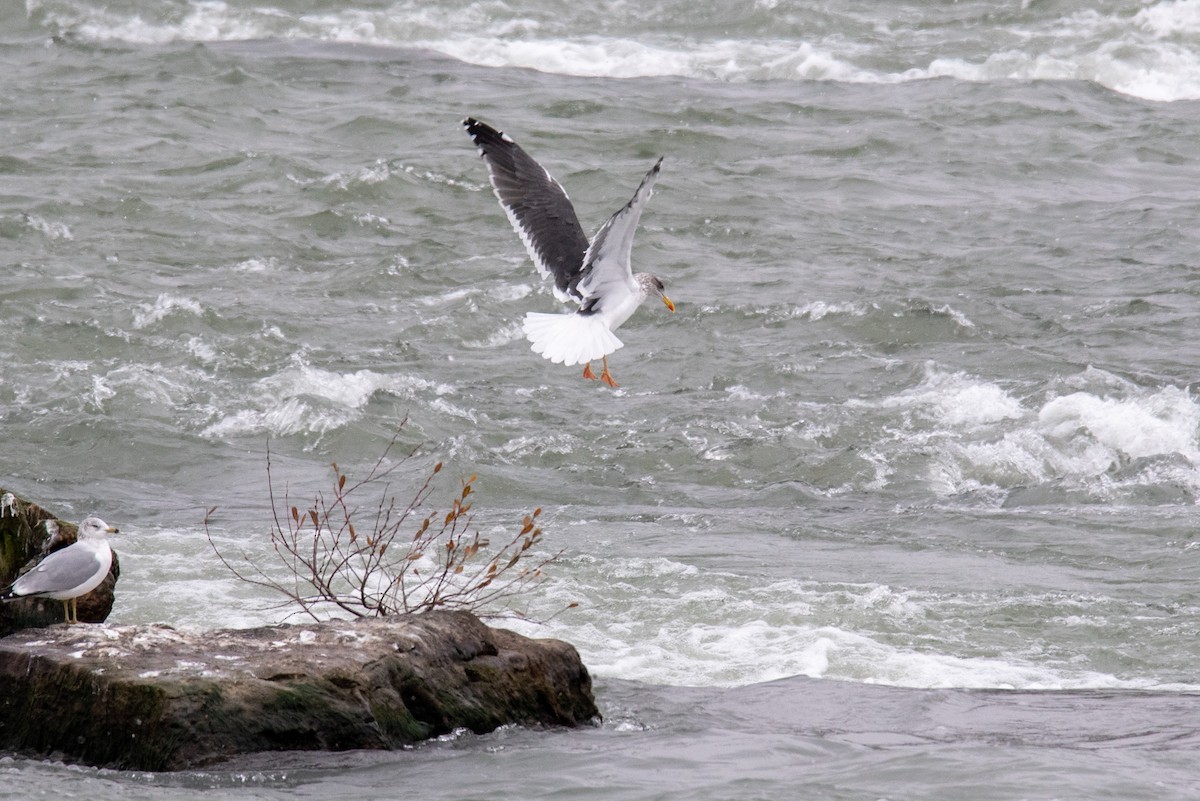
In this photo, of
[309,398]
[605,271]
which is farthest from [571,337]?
[309,398]

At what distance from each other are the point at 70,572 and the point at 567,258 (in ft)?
12.0

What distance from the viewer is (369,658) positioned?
495 cm

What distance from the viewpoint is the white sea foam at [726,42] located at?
19281 millimetres

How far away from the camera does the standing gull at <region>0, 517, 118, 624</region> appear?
5.37 metres

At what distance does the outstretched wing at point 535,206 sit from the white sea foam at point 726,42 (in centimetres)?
1095

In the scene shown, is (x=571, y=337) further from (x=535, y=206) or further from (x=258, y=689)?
(x=258, y=689)

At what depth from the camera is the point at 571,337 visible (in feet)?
25.8

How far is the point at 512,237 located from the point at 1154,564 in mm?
7368

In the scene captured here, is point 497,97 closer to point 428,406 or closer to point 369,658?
point 428,406

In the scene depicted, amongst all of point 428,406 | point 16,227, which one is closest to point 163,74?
point 16,227

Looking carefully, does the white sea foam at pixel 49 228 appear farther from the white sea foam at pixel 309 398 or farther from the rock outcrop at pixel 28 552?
the rock outcrop at pixel 28 552

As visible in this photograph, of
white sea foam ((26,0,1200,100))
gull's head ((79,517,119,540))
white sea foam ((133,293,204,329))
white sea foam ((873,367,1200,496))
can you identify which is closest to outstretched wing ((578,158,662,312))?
white sea foam ((873,367,1200,496))

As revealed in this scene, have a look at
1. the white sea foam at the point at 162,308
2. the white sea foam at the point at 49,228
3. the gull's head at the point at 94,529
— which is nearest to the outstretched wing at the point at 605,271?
the gull's head at the point at 94,529

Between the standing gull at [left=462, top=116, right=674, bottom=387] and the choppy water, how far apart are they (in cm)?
106
